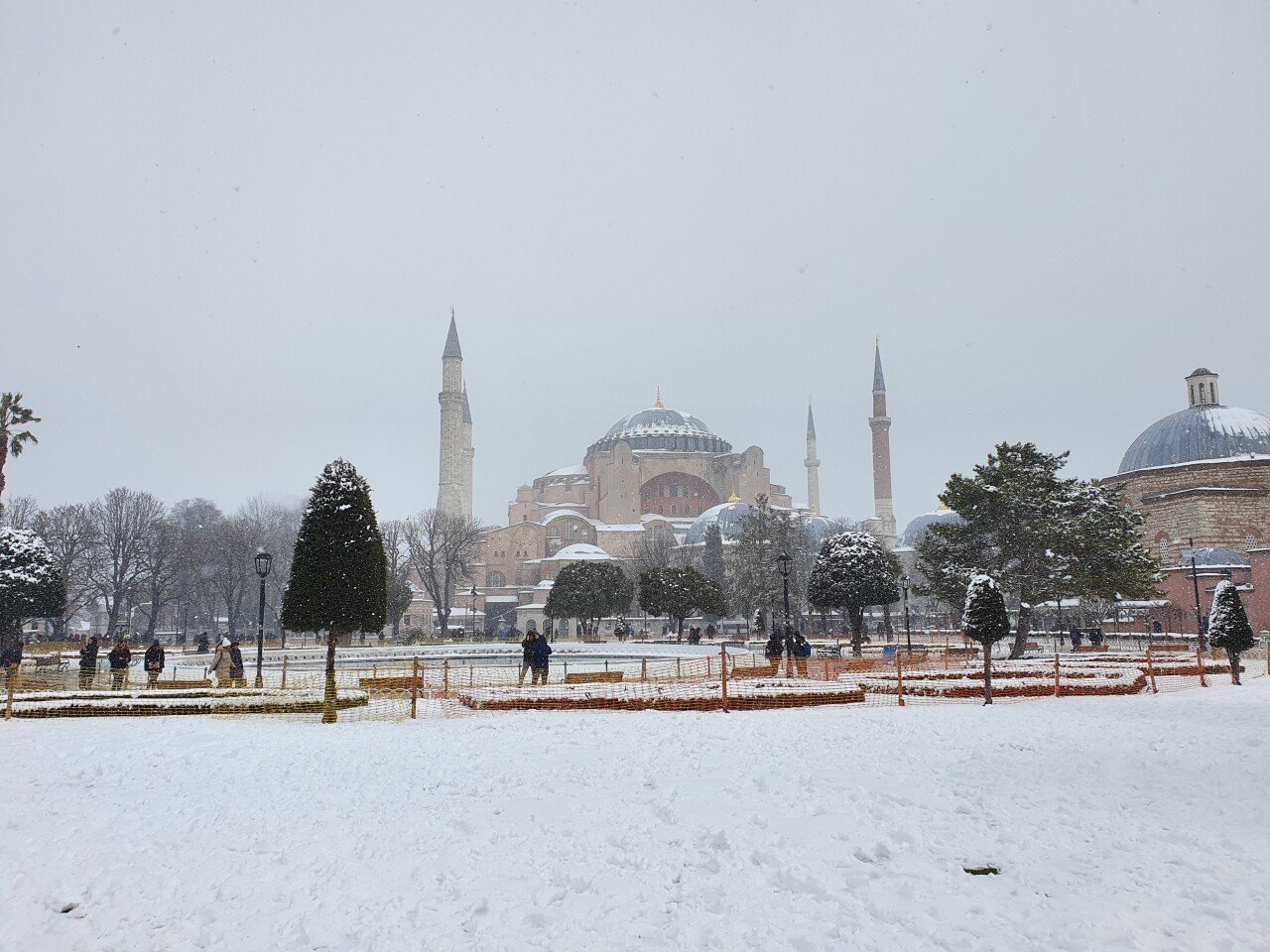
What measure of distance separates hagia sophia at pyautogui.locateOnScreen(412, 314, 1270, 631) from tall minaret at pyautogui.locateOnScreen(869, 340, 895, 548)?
0.09m

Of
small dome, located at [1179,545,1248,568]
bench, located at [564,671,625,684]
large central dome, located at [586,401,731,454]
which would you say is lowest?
bench, located at [564,671,625,684]

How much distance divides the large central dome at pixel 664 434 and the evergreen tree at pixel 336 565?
57.2m

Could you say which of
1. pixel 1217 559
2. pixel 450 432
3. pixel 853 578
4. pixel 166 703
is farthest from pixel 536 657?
pixel 450 432

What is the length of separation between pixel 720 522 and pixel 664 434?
15377 mm

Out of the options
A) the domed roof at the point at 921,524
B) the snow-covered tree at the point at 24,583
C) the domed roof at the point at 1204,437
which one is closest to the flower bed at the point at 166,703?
the snow-covered tree at the point at 24,583

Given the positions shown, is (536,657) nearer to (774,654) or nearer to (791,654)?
(791,654)

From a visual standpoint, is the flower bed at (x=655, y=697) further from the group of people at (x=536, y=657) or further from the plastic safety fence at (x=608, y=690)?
the group of people at (x=536, y=657)

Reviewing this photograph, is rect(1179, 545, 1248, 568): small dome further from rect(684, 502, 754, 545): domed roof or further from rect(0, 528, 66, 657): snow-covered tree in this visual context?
rect(0, 528, 66, 657): snow-covered tree

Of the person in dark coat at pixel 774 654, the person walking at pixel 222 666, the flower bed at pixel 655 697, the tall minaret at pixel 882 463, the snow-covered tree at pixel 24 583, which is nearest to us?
the flower bed at pixel 655 697

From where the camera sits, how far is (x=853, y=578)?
A: 23469 millimetres

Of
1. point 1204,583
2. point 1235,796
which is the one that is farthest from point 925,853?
point 1204,583

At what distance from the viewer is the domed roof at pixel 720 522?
56.0m

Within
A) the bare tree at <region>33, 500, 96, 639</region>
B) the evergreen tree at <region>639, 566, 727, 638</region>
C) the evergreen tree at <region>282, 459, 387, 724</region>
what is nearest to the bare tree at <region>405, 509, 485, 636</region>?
the evergreen tree at <region>639, 566, 727, 638</region>

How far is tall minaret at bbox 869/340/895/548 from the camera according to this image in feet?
217
